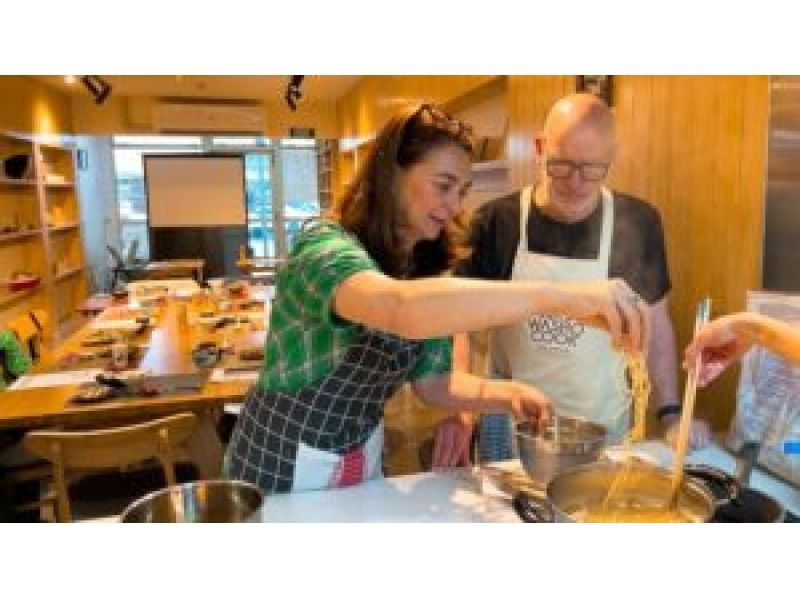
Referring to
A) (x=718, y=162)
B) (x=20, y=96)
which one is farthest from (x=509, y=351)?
(x=20, y=96)

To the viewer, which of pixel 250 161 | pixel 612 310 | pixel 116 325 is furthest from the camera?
pixel 250 161

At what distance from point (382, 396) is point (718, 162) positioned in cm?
51

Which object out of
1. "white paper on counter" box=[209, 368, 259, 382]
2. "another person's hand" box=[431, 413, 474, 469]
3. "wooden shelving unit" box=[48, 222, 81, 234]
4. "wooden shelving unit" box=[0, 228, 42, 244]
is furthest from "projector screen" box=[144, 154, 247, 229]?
"another person's hand" box=[431, 413, 474, 469]

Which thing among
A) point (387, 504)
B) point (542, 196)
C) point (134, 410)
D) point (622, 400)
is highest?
point (542, 196)

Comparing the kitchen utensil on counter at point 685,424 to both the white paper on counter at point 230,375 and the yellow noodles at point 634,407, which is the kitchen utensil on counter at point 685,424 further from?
the white paper on counter at point 230,375

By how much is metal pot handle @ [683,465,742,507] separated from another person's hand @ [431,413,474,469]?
287 mm

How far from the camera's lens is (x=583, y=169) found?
715mm

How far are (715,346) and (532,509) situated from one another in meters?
0.25

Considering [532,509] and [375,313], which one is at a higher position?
[375,313]

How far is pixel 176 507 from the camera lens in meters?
0.60

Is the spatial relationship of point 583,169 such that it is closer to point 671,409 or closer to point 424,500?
point 671,409

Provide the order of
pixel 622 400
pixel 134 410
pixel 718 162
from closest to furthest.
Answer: pixel 622 400 < pixel 718 162 < pixel 134 410

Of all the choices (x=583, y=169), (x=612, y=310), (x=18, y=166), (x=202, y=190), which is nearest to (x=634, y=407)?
(x=612, y=310)
